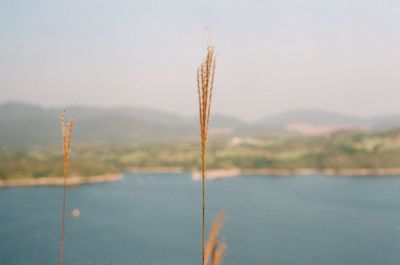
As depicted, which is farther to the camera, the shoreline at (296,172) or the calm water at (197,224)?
the shoreline at (296,172)

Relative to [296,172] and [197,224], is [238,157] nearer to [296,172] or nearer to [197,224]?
[296,172]

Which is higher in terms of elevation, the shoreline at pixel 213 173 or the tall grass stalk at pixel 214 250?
the tall grass stalk at pixel 214 250

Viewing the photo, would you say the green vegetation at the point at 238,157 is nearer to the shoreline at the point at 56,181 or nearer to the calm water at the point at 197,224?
the shoreline at the point at 56,181

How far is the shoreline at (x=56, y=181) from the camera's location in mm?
115025

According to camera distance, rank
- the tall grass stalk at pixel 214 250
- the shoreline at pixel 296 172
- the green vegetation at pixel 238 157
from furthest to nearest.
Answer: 1. the shoreline at pixel 296 172
2. the green vegetation at pixel 238 157
3. the tall grass stalk at pixel 214 250

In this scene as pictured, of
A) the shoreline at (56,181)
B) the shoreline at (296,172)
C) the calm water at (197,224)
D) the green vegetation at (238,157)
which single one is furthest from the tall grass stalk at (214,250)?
the shoreline at (296,172)

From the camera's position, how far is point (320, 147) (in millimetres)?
170500

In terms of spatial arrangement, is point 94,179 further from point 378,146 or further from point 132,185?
point 378,146

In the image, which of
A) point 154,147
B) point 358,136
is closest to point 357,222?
point 358,136

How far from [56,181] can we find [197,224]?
68724 mm

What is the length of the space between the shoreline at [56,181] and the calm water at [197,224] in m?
10.0

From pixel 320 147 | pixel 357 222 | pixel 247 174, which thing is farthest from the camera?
pixel 320 147

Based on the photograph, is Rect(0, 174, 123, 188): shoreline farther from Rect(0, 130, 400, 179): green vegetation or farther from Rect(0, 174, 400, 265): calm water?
Rect(0, 174, 400, 265): calm water

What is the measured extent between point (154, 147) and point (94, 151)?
25.4 metres
